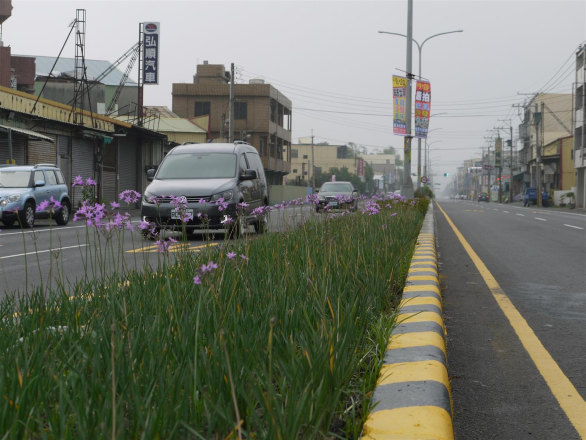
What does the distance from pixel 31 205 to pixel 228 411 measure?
18544 mm

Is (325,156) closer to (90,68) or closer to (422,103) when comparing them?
(90,68)

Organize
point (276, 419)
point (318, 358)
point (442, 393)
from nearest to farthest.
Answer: point (276, 419) < point (318, 358) < point (442, 393)

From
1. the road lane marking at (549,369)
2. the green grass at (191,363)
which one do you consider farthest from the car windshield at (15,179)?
the green grass at (191,363)

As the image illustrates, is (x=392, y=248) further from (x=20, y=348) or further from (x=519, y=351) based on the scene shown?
(x=20, y=348)

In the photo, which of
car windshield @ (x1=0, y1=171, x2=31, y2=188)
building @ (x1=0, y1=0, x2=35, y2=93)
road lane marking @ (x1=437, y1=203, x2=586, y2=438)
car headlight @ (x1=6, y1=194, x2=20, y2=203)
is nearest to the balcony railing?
building @ (x1=0, y1=0, x2=35, y2=93)

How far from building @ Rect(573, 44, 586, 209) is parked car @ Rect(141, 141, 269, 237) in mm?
49859

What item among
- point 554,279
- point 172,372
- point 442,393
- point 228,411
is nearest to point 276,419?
point 228,411

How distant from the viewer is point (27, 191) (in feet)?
63.2

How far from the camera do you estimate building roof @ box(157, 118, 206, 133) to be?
2394 inches

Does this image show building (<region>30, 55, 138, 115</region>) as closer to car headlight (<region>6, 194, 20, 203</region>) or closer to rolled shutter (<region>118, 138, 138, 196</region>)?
rolled shutter (<region>118, 138, 138, 196</region>)

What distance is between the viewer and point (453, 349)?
502 centimetres

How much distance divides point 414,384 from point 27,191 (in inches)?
699

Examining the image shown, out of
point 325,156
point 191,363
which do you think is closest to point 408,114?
point 191,363

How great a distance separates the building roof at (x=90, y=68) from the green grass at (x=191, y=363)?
56.4 meters
